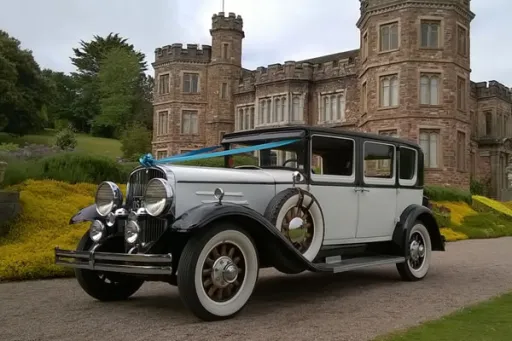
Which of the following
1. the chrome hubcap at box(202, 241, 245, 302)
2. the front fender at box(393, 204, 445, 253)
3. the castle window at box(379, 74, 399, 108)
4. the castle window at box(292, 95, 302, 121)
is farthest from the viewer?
the castle window at box(292, 95, 302, 121)

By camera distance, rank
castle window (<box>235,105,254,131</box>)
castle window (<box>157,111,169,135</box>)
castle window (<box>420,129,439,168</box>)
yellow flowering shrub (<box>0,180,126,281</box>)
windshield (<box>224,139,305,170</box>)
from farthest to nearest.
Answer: castle window (<box>157,111,169,135</box>), castle window (<box>235,105,254,131</box>), castle window (<box>420,129,439,168</box>), yellow flowering shrub (<box>0,180,126,281</box>), windshield (<box>224,139,305,170</box>)

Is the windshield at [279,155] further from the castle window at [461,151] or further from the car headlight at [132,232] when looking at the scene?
the castle window at [461,151]

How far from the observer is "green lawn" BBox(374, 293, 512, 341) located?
15.1 feet

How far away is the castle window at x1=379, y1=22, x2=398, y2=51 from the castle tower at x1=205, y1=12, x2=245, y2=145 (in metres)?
15.4

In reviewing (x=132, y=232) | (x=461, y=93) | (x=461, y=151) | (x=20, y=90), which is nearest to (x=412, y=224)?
(x=132, y=232)

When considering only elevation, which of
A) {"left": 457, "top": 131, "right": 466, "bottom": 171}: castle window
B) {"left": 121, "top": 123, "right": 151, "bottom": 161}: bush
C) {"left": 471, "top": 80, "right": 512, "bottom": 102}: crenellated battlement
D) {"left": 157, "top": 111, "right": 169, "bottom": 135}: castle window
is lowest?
{"left": 457, "top": 131, "right": 466, "bottom": 171}: castle window

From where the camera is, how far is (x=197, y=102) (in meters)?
44.2

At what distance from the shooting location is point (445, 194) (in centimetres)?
2475

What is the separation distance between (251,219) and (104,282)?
2036 mm

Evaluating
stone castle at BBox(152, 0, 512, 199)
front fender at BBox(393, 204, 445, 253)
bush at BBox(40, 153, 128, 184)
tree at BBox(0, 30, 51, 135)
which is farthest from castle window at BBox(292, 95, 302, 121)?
front fender at BBox(393, 204, 445, 253)

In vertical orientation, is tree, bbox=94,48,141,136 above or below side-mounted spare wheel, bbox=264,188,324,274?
above

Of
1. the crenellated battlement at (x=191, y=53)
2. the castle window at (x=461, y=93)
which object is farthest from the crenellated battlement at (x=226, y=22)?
the castle window at (x=461, y=93)

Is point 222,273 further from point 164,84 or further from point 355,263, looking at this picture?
point 164,84

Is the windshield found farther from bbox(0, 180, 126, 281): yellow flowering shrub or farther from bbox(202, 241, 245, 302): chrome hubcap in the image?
bbox(0, 180, 126, 281): yellow flowering shrub
